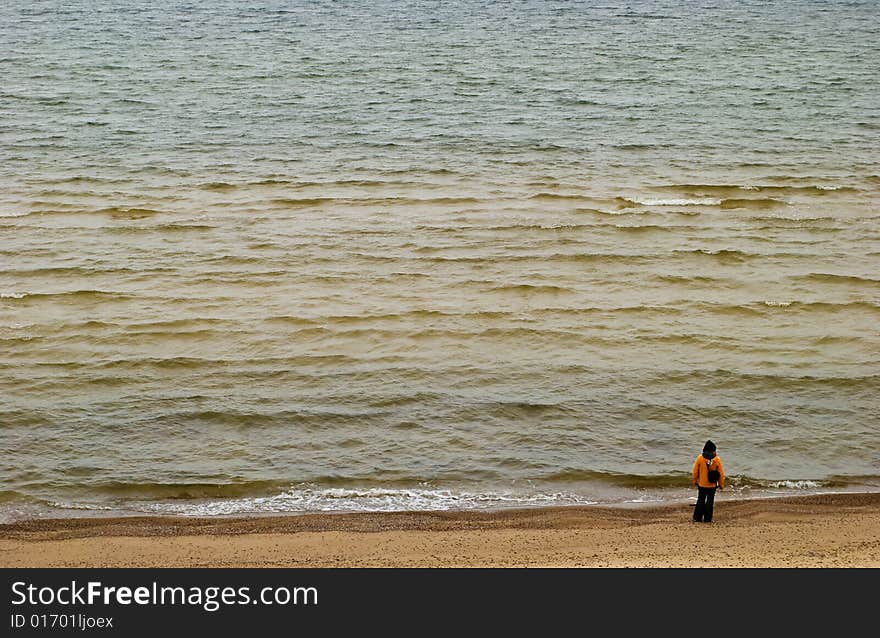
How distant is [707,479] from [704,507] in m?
0.55

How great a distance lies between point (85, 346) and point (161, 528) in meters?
5.55

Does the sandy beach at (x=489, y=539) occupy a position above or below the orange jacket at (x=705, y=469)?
below

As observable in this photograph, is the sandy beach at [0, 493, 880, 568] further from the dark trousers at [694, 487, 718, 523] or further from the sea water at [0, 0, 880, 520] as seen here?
the sea water at [0, 0, 880, 520]

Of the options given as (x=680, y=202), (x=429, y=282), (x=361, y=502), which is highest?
(x=680, y=202)

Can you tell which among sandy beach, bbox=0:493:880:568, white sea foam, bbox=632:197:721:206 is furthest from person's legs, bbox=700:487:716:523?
white sea foam, bbox=632:197:721:206

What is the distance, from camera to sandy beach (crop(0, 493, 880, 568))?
11.5 metres

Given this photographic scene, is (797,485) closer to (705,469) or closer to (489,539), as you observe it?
(705,469)

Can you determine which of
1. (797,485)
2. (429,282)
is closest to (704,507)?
(797,485)

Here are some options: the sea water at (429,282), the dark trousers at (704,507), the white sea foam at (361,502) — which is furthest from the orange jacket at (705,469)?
the white sea foam at (361,502)

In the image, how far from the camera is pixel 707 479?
12289 mm

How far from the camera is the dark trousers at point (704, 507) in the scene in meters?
12.6

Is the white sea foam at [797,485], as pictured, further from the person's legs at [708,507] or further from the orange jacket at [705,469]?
the orange jacket at [705,469]

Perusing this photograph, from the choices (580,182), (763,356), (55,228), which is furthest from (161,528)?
(580,182)

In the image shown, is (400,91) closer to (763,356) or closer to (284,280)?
(284,280)
